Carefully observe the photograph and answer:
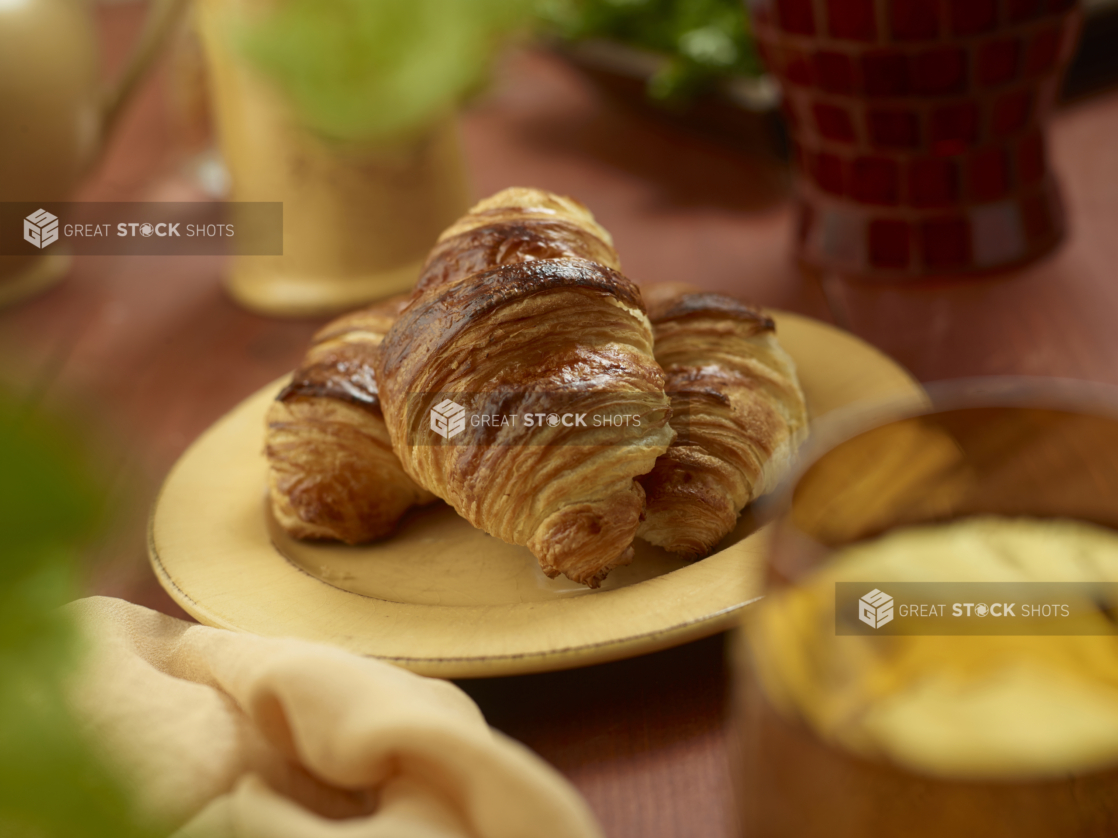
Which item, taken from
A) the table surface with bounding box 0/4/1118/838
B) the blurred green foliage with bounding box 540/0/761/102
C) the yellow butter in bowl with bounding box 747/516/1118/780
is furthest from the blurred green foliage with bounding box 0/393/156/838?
the blurred green foliage with bounding box 540/0/761/102

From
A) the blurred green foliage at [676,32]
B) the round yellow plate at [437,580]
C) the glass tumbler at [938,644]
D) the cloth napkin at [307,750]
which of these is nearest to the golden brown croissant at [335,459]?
the round yellow plate at [437,580]

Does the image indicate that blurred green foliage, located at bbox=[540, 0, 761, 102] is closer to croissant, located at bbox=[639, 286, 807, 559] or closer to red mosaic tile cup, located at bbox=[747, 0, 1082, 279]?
red mosaic tile cup, located at bbox=[747, 0, 1082, 279]

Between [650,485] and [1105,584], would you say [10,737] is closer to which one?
[1105,584]

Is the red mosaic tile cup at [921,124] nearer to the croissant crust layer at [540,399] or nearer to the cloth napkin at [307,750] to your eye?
the croissant crust layer at [540,399]

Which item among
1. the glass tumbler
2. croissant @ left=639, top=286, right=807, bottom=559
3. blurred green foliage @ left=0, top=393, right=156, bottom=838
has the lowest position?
croissant @ left=639, top=286, right=807, bottom=559
